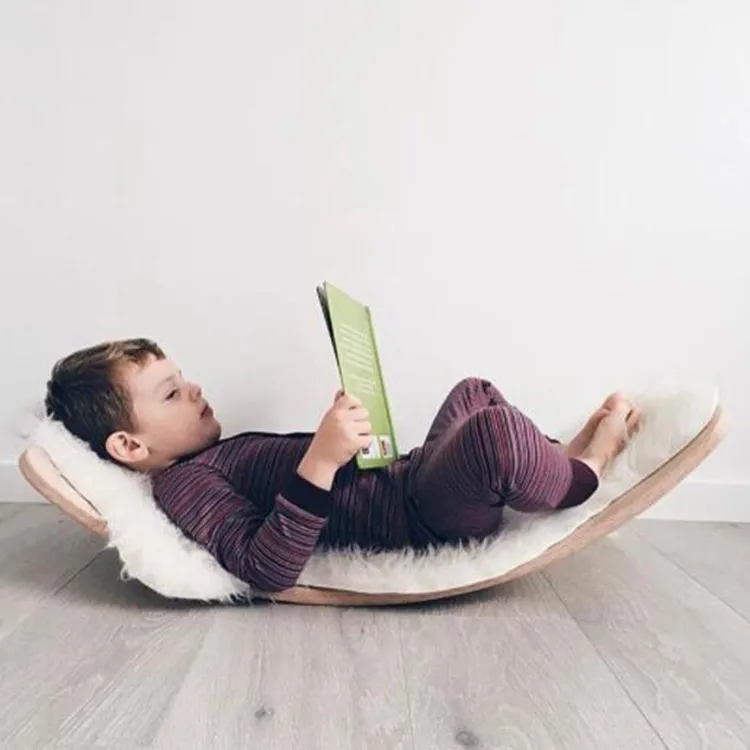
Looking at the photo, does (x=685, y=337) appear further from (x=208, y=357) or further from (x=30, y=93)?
(x=30, y=93)

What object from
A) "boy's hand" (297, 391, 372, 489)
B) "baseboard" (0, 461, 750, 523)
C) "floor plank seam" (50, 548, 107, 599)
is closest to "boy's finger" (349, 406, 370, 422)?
"boy's hand" (297, 391, 372, 489)

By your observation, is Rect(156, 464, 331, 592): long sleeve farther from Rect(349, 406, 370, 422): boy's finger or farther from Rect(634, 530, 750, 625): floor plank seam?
Rect(634, 530, 750, 625): floor plank seam

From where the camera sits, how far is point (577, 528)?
931 mm

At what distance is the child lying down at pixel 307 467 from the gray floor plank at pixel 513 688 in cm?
13

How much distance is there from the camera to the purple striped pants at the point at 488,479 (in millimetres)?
871

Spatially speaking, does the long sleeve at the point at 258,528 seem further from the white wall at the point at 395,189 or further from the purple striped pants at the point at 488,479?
the white wall at the point at 395,189

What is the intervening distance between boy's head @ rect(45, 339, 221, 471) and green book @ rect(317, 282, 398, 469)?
24 cm

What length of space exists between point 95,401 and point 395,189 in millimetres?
594

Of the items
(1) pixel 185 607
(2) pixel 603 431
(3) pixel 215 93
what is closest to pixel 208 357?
(3) pixel 215 93

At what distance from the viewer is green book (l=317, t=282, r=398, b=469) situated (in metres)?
0.92

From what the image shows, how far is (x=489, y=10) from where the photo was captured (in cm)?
132

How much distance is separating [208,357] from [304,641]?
65cm

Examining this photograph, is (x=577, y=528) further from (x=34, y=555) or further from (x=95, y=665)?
(x=34, y=555)

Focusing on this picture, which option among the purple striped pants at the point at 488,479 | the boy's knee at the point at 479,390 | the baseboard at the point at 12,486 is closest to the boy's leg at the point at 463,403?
the boy's knee at the point at 479,390
